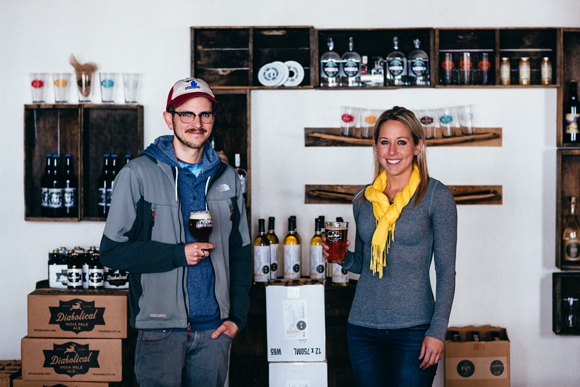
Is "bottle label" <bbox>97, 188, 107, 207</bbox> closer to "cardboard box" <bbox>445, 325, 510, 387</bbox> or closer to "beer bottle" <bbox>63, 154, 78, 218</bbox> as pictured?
"beer bottle" <bbox>63, 154, 78, 218</bbox>

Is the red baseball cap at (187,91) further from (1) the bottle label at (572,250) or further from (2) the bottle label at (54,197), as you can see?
(1) the bottle label at (572,250)

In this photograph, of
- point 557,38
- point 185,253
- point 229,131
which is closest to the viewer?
point 185,253

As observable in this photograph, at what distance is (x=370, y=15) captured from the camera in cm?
317

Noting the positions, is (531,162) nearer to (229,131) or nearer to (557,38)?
(557,38)

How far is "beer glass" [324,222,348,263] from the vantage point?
1.89 metres

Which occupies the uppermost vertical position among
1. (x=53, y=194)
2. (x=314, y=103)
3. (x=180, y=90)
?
A: (x=314, y=103)

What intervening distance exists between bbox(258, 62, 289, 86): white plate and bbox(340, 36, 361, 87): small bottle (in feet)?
1.18

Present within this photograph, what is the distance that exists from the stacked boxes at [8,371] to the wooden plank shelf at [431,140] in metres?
2.19

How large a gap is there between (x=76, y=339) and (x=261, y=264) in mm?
1069

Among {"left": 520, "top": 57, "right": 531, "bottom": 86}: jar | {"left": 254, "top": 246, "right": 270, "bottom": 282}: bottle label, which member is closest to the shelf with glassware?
{"left": 254, "top": 246, "right": 270, "bottom": 282}: bottle label

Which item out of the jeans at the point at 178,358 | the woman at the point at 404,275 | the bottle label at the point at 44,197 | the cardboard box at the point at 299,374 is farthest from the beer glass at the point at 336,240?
the bottle label at the point at 44,197

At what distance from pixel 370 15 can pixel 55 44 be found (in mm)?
2033

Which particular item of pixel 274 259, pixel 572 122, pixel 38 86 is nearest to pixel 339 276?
pixel 274 259

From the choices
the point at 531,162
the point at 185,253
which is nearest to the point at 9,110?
the point at 185,253
